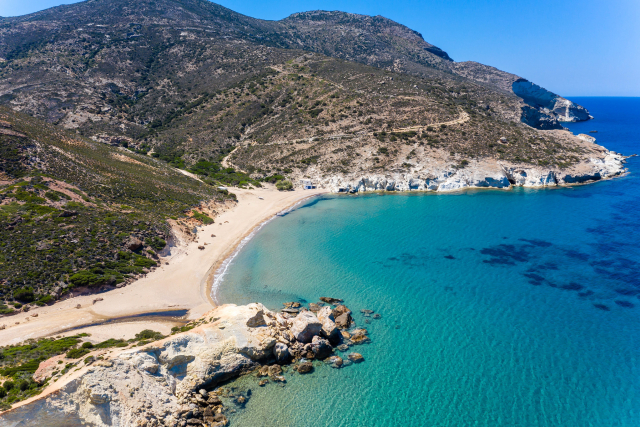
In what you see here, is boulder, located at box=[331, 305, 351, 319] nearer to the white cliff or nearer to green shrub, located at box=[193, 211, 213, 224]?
the white cliff

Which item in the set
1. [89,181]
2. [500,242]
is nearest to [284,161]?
[89,181]

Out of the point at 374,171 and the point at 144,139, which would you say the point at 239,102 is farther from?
the point at 374,171

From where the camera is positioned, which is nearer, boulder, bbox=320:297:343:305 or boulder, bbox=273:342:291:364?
boulder, bbox=273:342:291:364

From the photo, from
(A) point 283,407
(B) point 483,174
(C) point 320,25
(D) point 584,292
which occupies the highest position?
(C) point 320,25

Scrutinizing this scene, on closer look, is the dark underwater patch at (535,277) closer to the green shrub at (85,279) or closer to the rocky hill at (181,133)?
the rocky hill at (181,133)

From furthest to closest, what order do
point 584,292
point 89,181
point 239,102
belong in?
point 239,102, point 89,181, point 584,292

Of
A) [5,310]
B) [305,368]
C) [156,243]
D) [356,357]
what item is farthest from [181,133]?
[356,357]

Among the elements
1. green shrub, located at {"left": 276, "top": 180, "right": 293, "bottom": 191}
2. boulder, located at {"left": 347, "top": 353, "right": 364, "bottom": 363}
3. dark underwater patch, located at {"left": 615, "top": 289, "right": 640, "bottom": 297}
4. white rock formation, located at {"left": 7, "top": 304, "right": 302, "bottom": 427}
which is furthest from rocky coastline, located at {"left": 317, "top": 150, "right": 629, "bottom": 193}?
boulder, located at {"left": 347, "top": 353, "right": 364, "bottom": 363}

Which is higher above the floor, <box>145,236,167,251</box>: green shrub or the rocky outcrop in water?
the rocky outcrop in water
